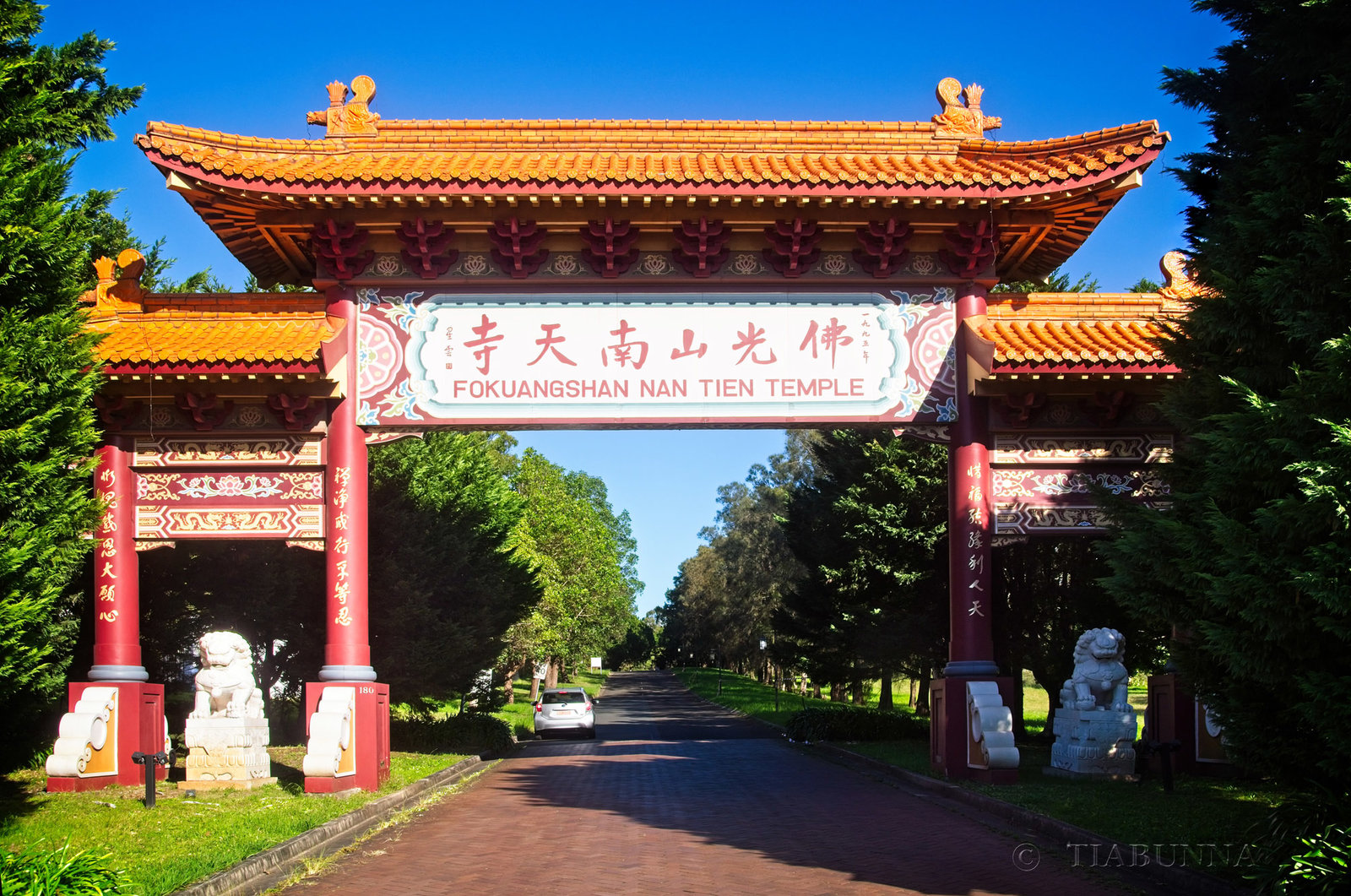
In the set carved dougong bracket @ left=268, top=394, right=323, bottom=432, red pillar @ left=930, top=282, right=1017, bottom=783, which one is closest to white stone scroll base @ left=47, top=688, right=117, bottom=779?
carved dougong bracket @ left=268, top=394, right=323, bottom=432

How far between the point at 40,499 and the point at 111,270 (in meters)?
6.45

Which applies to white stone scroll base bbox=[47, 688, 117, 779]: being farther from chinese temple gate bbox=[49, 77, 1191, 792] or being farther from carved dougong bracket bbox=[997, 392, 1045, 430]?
carved dougong bracket bbox=[997, 392, 1045, 430]

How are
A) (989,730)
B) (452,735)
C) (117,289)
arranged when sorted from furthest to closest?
(452,735)
(117,289)
(989,730)

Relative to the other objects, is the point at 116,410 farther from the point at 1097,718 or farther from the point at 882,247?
the point at 1097,718

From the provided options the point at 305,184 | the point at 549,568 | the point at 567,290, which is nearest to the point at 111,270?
the point at 305,184

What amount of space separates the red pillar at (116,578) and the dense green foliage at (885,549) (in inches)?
648

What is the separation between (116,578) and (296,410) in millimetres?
3031

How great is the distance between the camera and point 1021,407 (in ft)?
48.6

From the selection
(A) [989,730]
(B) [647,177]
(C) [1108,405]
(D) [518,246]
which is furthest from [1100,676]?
(D) [518,246]

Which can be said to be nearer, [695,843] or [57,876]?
[57,876]

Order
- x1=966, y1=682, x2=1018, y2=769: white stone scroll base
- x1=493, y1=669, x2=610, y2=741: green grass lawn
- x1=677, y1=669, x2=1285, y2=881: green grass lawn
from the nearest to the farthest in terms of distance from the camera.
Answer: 1. x1=677, y1=669, x2=1285, y2=881: green grass lawn
2. x1=966, y1=682, x2=1018, y2=769: white stone scroll base
3. x1=493, y1=669, x2=610, y2=741: green grass lawn

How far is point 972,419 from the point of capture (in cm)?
1488

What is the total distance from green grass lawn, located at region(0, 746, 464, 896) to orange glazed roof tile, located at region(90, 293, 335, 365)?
4967mm

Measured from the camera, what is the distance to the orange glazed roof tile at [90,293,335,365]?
13945 mm
